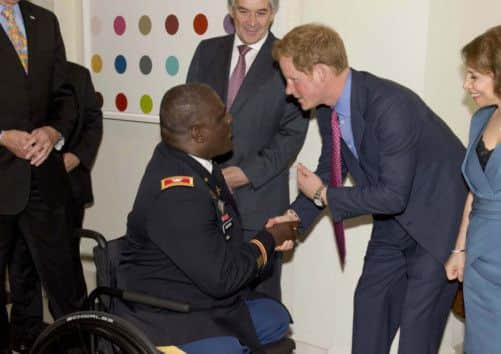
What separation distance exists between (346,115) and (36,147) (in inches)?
52.6

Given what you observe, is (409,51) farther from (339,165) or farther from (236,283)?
(236,283)

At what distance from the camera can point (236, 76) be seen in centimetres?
290

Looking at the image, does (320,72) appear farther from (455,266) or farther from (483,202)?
(455,266)

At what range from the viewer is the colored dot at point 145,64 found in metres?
3.69

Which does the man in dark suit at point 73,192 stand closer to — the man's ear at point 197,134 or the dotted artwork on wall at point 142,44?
the dotted artwork on wall at point 142,44

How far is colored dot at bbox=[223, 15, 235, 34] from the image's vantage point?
3.27 m

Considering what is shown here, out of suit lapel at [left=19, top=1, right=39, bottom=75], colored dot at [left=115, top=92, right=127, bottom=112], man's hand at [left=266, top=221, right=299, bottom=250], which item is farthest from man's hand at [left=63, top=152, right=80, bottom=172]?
man's hand at [left=266, top=221, right=299, bottom=250]

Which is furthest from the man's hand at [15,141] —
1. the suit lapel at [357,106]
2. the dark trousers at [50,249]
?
the suit lapel at [357,106]

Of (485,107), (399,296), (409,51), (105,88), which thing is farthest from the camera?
(105,88)

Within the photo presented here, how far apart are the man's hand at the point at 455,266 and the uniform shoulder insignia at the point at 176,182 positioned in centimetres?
89

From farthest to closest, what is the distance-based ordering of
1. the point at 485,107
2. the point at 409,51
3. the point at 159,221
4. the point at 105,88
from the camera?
the point at 105,88
the point at 409,51
the point at 485,107
the point at 159,221

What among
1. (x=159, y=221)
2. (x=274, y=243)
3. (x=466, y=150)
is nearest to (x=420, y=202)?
(x=466, y=150)

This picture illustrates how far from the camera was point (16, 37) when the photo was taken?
9.58 feet

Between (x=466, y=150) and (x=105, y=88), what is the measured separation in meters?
2.22
